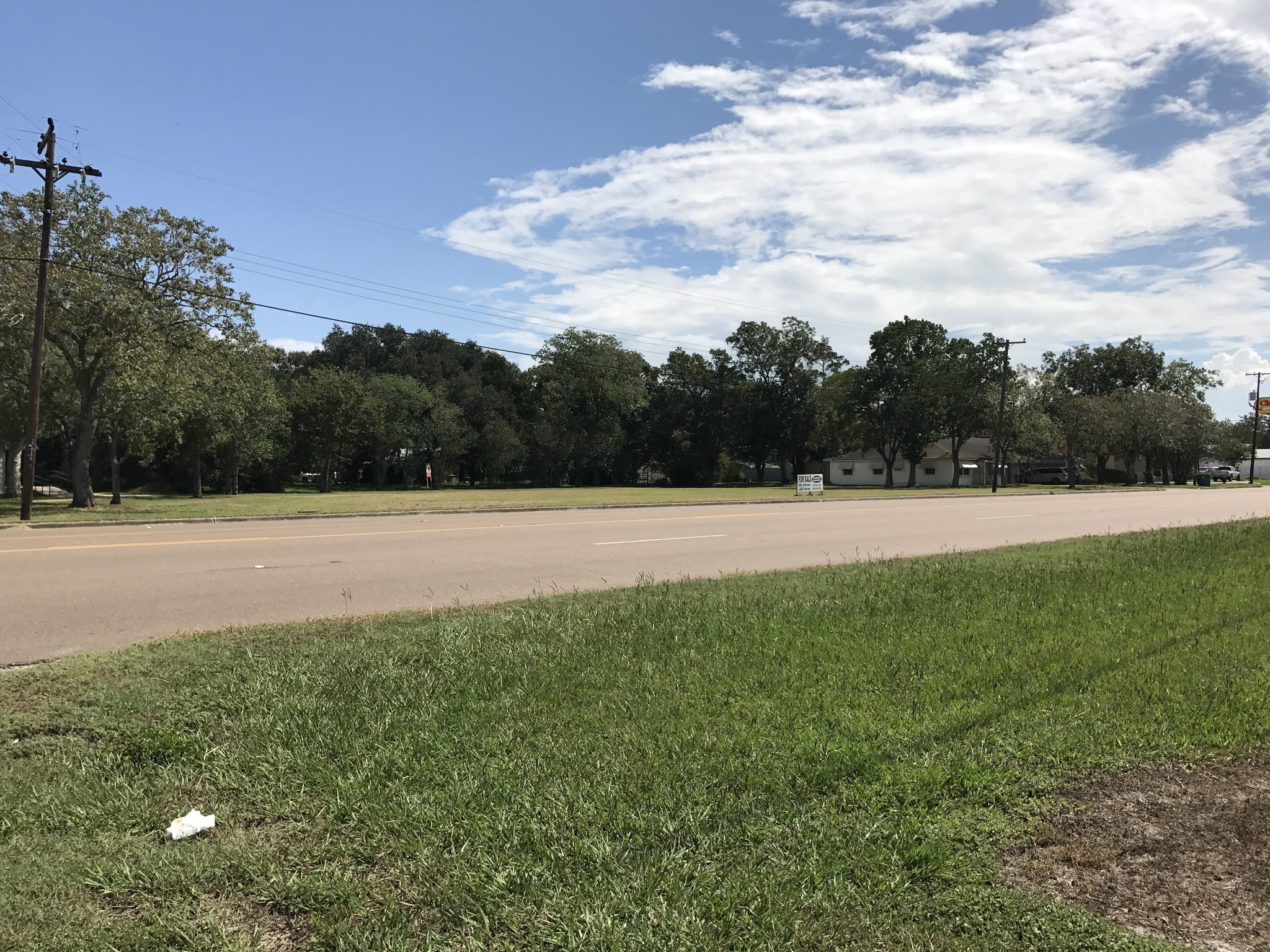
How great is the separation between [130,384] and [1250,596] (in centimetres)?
3026

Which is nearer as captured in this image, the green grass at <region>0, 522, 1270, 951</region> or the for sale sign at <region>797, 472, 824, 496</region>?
the green grass at <region>0, 522, 1270, 951</region>

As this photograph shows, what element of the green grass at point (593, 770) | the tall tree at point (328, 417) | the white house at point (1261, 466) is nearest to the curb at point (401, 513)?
the green grass at point (593, 770)

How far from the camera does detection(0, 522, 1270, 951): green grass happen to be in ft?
10.7

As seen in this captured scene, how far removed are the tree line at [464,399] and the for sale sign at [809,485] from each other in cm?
1765

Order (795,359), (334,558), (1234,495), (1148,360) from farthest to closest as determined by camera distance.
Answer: (1148,360) < (795,359) < (1234,495) < (334,558)

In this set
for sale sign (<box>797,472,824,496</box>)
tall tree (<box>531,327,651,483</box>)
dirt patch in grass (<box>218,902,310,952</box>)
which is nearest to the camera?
dirt patch in grass (<box>218,902,310,952</box>)

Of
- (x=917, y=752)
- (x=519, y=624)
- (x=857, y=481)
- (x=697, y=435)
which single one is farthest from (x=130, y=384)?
(x=857, y=481)

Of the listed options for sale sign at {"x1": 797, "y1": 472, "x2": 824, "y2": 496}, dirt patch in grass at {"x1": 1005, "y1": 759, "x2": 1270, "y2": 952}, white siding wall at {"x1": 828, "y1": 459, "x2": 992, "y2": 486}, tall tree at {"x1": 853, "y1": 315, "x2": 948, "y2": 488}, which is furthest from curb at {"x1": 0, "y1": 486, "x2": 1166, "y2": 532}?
white siding wall at {"x1": 828, "y1": 459, "x2": 992, "y2": 486}

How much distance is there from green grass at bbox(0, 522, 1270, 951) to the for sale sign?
116ft

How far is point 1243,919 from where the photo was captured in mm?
3260

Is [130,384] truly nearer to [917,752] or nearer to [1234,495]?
[917,752]

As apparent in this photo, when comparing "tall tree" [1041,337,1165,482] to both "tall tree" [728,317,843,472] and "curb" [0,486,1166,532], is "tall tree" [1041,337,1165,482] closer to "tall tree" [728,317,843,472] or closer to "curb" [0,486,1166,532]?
"tall tree" [728,317,843,472]

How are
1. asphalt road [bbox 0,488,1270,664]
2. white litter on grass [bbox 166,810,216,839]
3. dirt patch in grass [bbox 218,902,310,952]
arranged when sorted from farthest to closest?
1. asphalt road [bbox 0,488,1270,664]
2. white litter on grass [bbox 166,810,216,839]
3. dirt patch in grass [bbox 218,902,310,952]

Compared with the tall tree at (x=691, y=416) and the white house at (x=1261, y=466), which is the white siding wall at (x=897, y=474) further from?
the white house at (x=1261, y=466)
